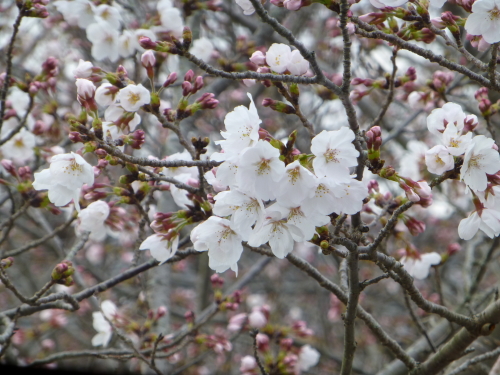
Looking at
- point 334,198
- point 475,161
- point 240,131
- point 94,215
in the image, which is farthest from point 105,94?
point 475,161

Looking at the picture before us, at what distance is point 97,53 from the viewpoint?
3.32m

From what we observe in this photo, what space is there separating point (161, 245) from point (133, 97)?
634 mm

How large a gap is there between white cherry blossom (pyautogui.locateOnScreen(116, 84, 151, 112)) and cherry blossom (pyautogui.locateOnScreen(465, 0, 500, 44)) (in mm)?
1318

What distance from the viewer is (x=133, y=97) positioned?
1.94 meters

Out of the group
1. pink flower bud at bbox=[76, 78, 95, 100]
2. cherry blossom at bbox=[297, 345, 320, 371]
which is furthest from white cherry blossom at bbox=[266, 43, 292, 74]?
cherry blossom at bbox=[297, 345, 320, 371]

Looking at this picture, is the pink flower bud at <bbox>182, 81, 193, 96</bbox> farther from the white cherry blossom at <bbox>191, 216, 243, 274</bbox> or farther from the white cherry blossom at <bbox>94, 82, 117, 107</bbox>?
the white cherry blossom at <bbox>191, 216, 243, 274</bbox>

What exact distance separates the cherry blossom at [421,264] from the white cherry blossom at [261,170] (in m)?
1.50

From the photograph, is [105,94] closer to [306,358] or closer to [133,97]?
[133,97]

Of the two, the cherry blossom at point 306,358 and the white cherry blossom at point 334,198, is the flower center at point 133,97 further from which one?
the cherry blossom at point 306,358

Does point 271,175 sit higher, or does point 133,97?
point 133,97

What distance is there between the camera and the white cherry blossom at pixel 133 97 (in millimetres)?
1924

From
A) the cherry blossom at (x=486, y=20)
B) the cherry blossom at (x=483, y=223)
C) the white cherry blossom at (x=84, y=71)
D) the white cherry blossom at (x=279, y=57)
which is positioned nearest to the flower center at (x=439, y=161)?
the cherry blossom at (x=483, y=223)

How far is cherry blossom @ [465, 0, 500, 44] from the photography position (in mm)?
1773

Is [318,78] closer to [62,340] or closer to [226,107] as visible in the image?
[226,107]
